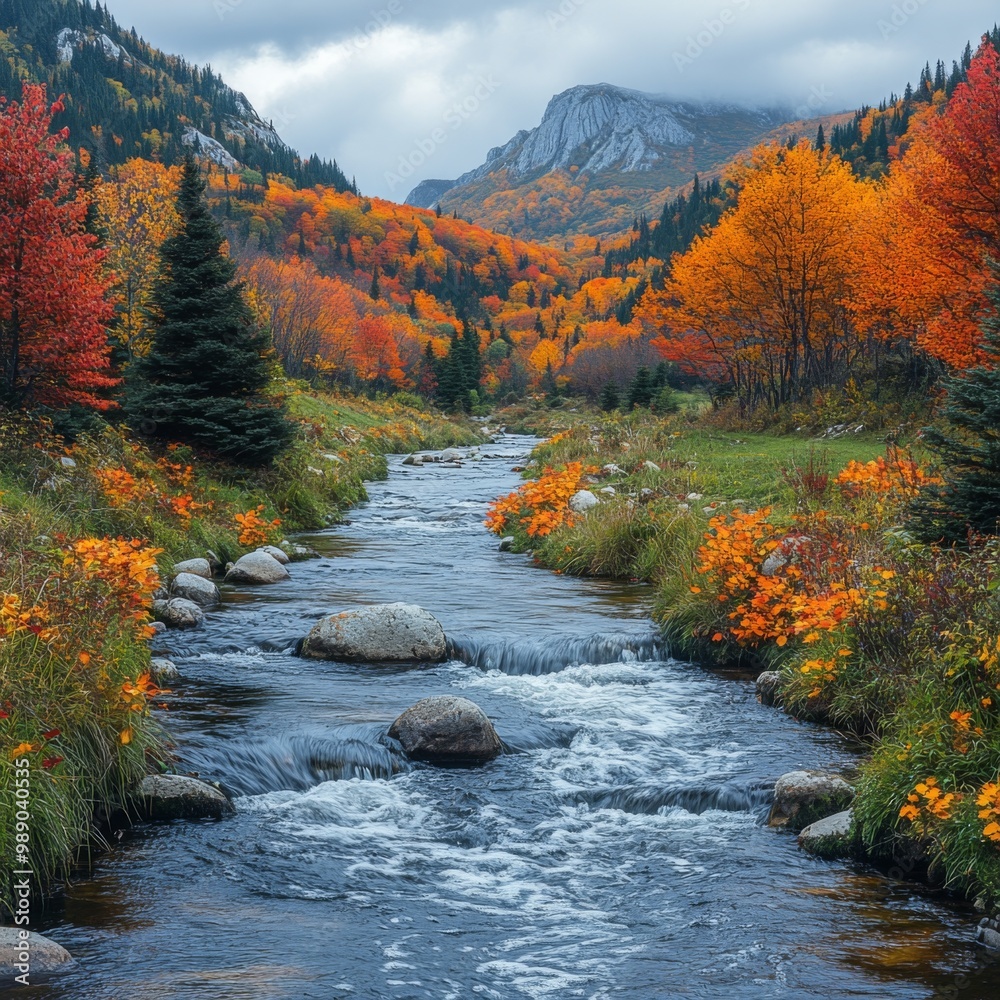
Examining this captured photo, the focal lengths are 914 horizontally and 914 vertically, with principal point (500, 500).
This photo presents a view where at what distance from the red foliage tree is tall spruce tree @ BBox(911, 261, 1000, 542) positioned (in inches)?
441

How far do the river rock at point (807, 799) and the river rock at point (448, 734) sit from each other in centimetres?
213

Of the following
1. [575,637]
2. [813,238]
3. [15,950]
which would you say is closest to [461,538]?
[575,637]

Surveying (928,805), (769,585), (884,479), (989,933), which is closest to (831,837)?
(928,805)

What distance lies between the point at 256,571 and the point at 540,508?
5792mm

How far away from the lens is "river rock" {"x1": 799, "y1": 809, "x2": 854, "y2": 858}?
5398 millimetres

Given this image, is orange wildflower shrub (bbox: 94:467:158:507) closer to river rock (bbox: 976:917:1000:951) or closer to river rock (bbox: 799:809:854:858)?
river rock (bbox: 799:809:854:858)

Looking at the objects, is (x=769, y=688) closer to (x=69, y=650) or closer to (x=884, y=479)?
(x=884, y=479)

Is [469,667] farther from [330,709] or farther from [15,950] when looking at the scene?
[15,950]

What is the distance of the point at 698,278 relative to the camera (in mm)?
32281

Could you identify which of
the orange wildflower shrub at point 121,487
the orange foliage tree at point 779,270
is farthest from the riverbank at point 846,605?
the orange foliage tree at point 779,270

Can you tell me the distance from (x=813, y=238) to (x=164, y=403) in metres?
21.6

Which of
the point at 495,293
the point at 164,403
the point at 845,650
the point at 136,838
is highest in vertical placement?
the point at 495,293

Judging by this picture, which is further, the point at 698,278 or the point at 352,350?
the point at 352,350

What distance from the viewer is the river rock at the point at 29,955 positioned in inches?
156
